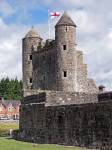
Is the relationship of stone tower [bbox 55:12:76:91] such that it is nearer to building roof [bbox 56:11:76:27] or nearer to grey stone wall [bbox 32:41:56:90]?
building roof [bbox 56:11:76:27]

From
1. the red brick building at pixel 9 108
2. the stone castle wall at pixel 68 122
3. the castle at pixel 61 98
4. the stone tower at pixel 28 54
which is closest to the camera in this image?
the stone castle wall at pixel 68 122

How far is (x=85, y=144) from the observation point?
25875mm

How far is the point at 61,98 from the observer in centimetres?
3291

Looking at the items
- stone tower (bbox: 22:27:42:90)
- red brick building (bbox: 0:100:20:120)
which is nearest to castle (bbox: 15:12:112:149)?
stone tower (bbox: 22:27:42:90)

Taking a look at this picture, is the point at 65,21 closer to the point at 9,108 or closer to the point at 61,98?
the point at 61,98

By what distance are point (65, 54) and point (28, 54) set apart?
5.79 m

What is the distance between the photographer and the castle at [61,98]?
991 inches

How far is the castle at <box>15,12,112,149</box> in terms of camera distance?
82.6 feet

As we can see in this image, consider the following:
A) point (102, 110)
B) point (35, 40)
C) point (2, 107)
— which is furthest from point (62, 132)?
point (2, 107)

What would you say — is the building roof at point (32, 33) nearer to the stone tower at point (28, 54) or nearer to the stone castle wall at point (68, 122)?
the stone tower at point (28, 54)

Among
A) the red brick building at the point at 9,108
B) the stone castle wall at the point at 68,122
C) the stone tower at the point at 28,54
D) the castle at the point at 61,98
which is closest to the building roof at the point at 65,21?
the castle at the point at 61,98

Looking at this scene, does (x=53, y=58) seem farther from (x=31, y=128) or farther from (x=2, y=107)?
(x=2, y=107)

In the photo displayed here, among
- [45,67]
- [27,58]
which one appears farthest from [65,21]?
[27,58]

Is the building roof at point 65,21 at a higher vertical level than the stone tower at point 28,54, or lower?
higher
